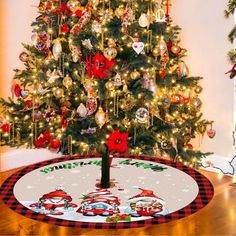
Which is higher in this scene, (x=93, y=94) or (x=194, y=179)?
(x=93, y=94)

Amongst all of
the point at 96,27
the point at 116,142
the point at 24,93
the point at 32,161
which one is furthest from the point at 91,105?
the point at 32,161

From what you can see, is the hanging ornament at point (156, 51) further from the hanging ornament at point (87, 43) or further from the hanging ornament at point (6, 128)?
the hanging ornament at point (6, 128)

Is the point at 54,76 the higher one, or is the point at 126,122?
the point at 54,76

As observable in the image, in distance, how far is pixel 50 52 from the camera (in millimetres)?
3586

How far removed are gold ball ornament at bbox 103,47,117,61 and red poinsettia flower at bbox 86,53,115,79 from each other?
0.03 metres

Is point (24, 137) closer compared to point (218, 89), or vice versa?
point (24, 137)

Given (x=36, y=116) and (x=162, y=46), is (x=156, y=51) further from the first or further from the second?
(x=36, y=116)

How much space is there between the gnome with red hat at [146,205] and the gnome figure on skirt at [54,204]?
0.40m

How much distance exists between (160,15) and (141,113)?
2.42 ft

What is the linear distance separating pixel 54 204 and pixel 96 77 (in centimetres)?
92

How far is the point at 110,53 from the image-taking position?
3254 mm

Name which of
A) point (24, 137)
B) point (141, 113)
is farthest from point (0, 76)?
point (141, 113)

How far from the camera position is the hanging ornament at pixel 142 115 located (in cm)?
345

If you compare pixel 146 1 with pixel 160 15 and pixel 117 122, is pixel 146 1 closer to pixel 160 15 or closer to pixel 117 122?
pixel 160 15
